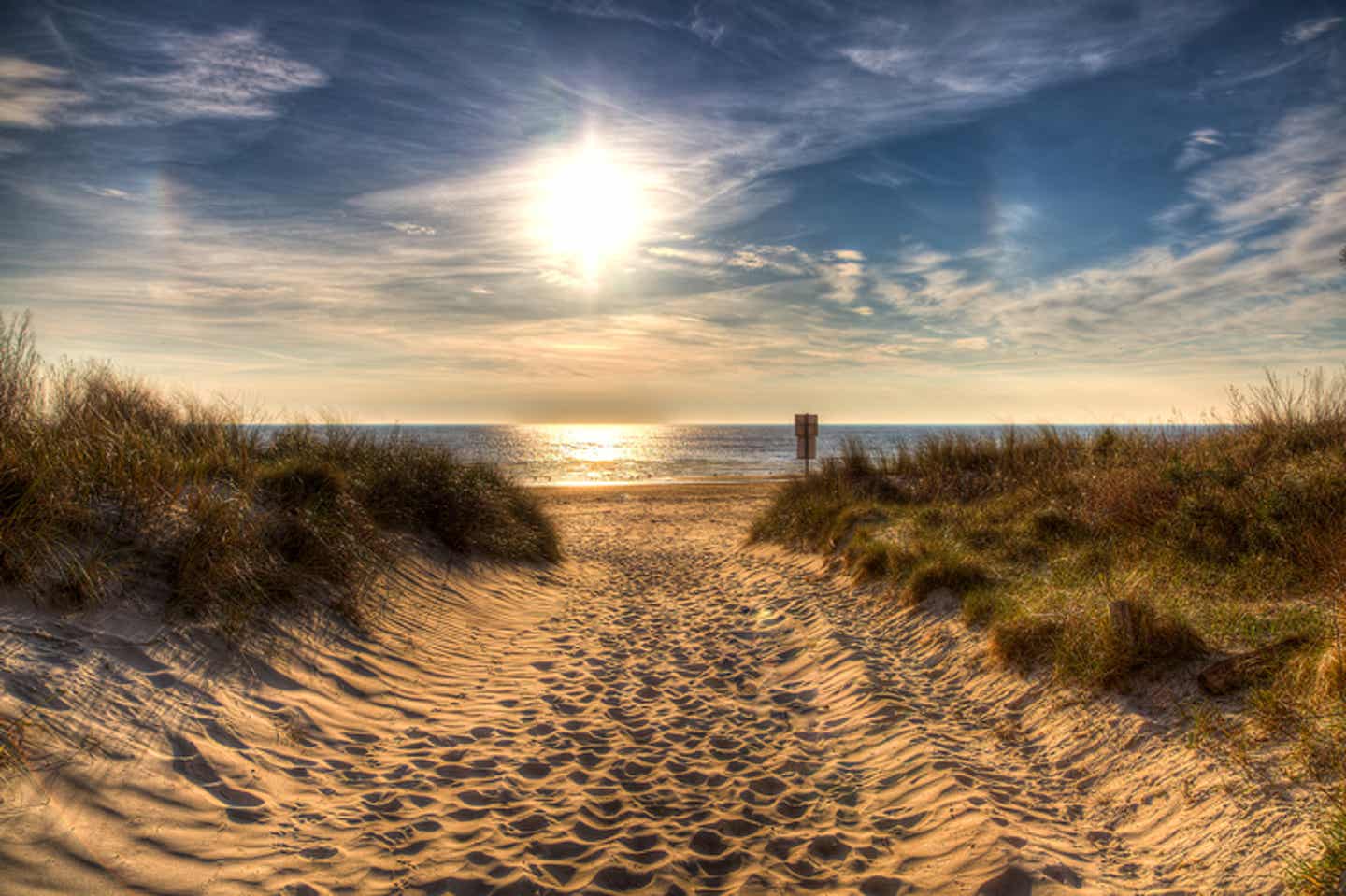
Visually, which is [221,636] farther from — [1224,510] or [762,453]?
[762,453]

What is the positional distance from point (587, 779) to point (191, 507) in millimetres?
4277

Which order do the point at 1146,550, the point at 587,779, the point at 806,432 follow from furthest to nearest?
1. the point at 806,432
2. the point at 1146,550
3. the point at 587,779

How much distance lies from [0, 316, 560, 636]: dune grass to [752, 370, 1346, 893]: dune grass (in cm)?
648

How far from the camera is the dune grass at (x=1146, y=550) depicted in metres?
4.37

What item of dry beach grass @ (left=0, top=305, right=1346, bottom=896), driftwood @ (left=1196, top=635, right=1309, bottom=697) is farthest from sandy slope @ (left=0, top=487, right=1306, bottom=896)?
driftwood @ (left=1196, top=635, right=1309, bottom=697)

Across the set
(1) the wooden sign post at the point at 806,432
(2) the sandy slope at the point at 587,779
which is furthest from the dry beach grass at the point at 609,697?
(1) the wooden sign post at the point at 806,432

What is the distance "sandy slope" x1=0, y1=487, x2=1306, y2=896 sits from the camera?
11.3 ft

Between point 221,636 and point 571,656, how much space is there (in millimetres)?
3319

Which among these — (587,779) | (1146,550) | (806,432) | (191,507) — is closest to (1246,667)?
(1146,550)

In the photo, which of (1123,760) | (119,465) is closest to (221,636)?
(119,465)

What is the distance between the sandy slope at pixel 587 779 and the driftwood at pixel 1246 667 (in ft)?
1.66

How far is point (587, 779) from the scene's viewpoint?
15.3ft

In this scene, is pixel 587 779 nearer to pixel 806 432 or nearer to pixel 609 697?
pixel 609 697

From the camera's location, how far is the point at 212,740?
14.2 ft
